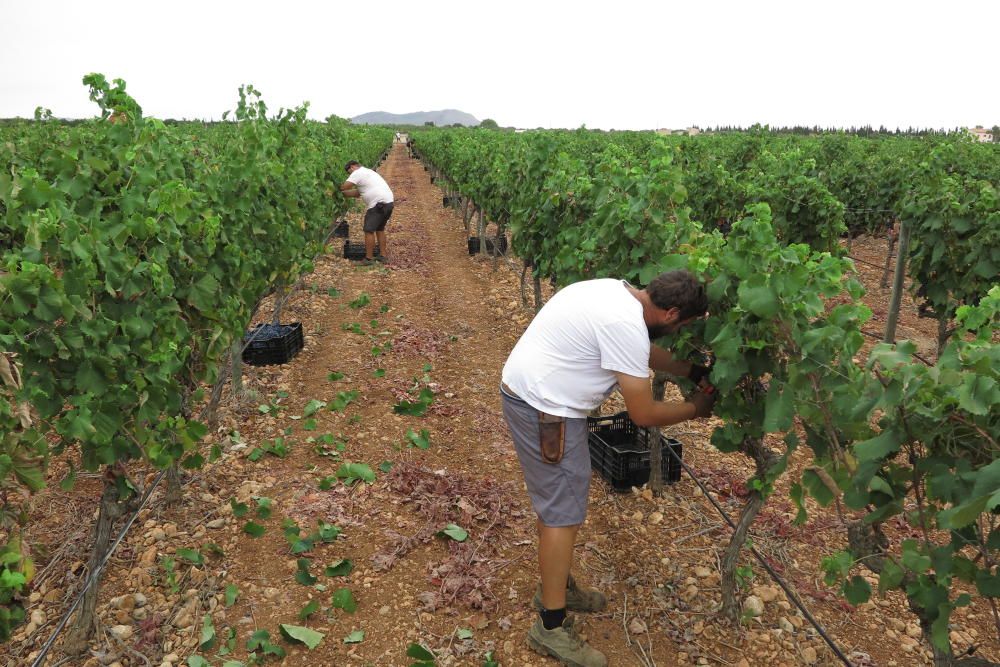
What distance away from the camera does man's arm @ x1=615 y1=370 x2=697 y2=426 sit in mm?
2916

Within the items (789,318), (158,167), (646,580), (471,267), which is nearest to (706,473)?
(646,580)

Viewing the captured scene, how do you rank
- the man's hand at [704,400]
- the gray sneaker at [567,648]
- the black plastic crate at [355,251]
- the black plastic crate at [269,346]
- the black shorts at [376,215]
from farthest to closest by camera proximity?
the black plastic crate at [355,251] < the black shorts at [376,215] < the black plastic crate at [269,346] < the gray sneaker at [567,648] < the man's hand at [704,400]

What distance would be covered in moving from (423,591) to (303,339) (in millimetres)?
4698

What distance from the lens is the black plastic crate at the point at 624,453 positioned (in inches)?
197

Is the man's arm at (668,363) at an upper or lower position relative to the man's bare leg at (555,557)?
upper

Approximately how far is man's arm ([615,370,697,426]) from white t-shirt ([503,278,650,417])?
0.04 metres

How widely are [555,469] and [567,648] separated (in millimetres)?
992

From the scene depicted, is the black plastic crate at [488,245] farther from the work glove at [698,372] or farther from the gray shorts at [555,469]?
the gray shorts at [555,469]

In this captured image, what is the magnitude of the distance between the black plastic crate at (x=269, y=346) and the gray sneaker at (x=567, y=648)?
486 centimetres

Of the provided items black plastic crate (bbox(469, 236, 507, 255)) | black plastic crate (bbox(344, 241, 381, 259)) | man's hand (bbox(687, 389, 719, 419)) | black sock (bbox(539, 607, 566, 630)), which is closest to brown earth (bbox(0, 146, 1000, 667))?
black sock (bbox(539, 607, 566, 630))

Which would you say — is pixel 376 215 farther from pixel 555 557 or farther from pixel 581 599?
pixel 555 557

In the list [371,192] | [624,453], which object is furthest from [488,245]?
[624,453]

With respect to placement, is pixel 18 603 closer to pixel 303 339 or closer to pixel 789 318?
pixel 789 318

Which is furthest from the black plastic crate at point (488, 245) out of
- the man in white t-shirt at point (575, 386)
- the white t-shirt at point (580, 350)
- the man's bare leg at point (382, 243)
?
the white t-shirt at point (580, 350)
